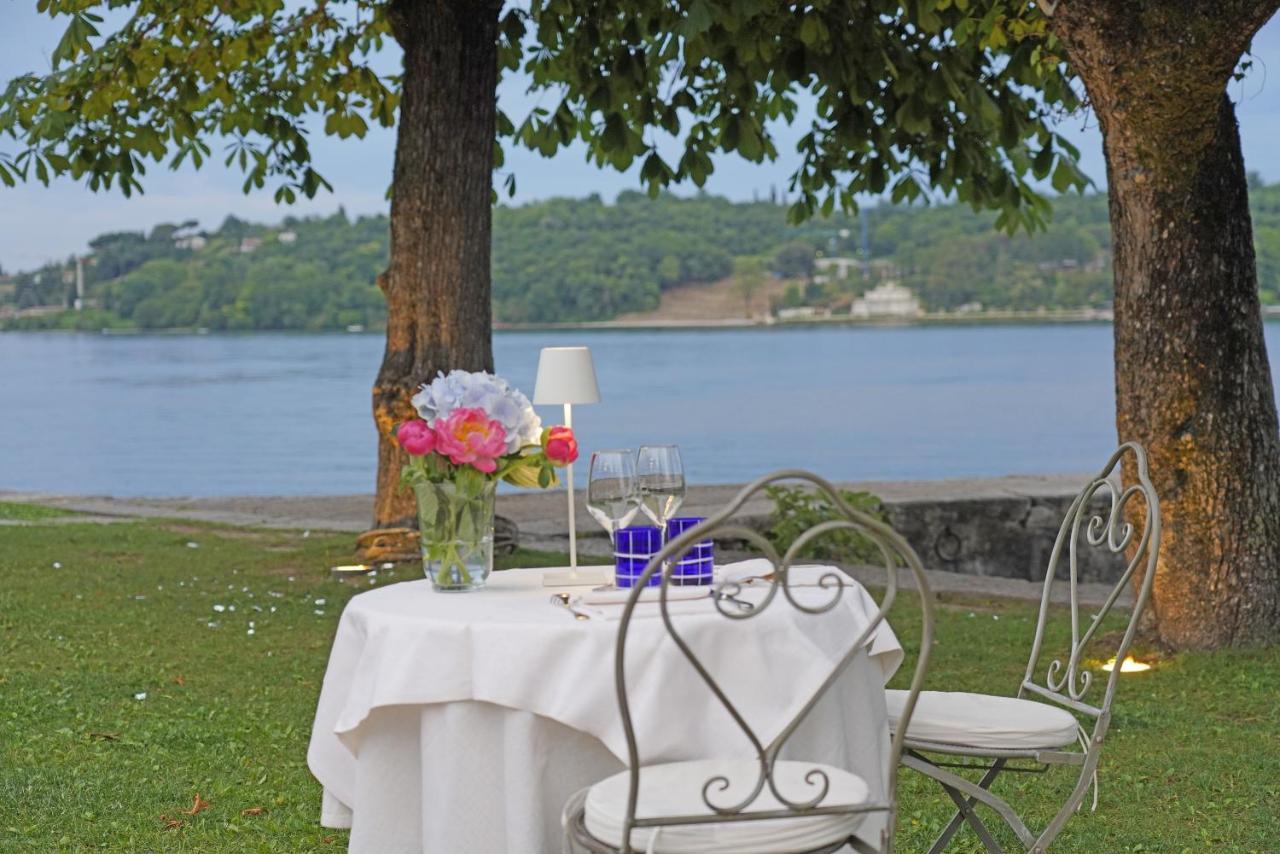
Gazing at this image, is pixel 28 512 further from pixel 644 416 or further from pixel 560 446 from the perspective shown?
pixel 644 416

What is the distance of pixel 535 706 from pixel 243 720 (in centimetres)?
278

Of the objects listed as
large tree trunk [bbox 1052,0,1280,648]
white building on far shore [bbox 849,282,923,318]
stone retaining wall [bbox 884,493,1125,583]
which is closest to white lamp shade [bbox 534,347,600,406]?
large tree trunk [bbox 1052,0,1280,648]

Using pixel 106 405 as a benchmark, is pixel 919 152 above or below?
above

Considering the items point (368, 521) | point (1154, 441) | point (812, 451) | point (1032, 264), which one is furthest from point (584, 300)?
point (1154, 441)

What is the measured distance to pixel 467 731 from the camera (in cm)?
290

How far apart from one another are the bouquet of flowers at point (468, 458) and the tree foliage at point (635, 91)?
4.80 m

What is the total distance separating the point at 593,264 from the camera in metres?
57.2

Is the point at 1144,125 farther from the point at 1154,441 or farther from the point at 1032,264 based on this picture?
the point at 1032,264

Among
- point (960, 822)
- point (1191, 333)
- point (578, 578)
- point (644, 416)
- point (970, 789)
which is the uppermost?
point (1191, 333)

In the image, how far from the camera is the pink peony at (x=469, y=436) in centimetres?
308

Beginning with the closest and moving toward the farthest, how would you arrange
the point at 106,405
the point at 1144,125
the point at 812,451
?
the point at 1144,125, the point at 812,451, the point at 106,405

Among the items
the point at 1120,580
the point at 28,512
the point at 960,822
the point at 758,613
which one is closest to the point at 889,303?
the point at 28,512

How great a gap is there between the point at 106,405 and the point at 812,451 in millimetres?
30463

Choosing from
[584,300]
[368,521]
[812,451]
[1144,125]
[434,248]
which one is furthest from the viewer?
[584,300]
